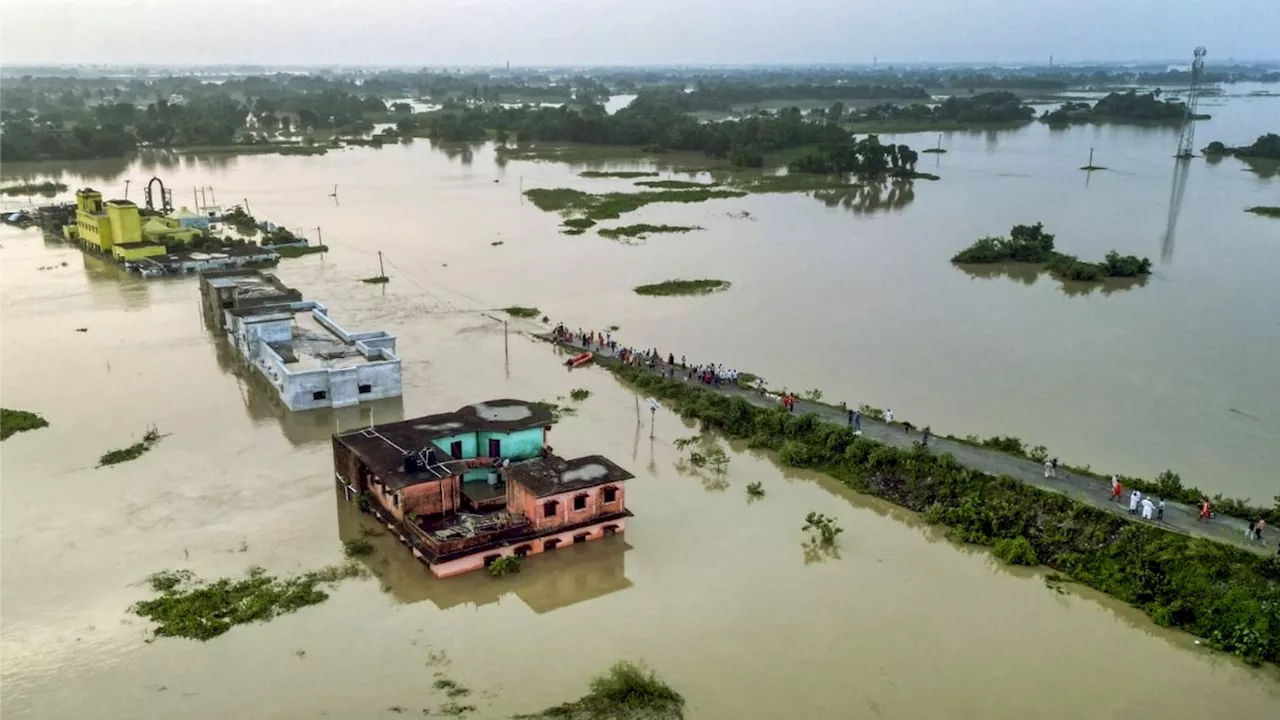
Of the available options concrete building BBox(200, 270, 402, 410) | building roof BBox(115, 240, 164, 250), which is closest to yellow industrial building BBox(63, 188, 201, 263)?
building roof BBox(115, 240, 164, 250)

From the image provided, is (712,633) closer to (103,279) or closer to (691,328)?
(691,328)

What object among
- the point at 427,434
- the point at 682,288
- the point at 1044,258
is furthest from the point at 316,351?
the point at 1044,258

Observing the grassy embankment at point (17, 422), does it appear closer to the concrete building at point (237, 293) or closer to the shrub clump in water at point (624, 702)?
the concrete building at point (237, 293)

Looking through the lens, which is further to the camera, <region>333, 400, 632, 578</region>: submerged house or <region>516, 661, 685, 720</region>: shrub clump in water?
<region>333, 400, 632, 578</region>: submerged house

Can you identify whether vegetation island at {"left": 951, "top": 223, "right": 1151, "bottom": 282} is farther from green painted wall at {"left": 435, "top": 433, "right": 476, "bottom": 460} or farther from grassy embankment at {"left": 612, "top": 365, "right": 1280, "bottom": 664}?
green painted wall at {"left": 435, "top": 433, "right": 476, "bottom": 460}

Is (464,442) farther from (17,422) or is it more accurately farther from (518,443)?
(17,422)

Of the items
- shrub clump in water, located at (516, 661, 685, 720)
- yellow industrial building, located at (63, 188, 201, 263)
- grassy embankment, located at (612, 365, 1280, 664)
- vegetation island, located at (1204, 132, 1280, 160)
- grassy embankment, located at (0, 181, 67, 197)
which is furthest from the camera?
vegetation island, located at (1204, 132, 1280, 160)

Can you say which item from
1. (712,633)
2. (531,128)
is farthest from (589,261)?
(531,128)
